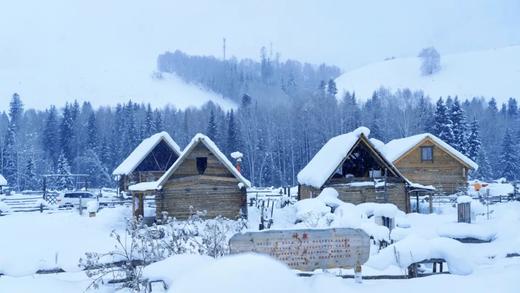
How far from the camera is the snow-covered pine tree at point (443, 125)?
2410 inches

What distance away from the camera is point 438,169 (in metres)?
43.1

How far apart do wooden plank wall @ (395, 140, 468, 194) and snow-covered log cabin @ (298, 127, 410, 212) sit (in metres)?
13.6

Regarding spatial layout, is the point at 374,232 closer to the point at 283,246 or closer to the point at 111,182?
the point at 283,246

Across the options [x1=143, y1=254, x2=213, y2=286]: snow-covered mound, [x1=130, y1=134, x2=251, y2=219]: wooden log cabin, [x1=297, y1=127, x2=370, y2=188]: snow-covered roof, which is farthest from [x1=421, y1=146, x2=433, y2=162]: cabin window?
[x1=143, y1=254, x2=213, y2=286]: snow-covered mound

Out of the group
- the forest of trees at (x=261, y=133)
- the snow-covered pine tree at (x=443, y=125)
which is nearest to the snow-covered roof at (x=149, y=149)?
the forest of trees at (x=261, y=133)

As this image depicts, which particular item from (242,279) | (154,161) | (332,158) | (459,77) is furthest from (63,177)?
(459,77)

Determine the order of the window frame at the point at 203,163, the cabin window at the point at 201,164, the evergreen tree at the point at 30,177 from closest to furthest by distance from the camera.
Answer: the window frame at the point at 203,163 → the cabin window at the point at 201,164 → the evergreen tree at the point at 30,177

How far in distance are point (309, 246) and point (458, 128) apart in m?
59.4

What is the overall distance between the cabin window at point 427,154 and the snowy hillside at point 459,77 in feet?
222

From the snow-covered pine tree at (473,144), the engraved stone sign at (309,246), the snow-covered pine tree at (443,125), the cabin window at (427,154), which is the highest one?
the snow-covered pine tree at (443,125)

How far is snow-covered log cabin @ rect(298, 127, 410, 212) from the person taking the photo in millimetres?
27719

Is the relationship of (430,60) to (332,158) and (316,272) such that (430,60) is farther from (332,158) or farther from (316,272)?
(316,272)

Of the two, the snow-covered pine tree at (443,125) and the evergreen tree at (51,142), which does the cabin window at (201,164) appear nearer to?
the snow-covered pine tree at (443,125)

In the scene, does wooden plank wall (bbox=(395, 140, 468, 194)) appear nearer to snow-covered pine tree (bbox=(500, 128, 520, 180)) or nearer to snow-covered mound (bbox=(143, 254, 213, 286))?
snow-covered pine tree (bbox=(500, 128, 520, 180))
